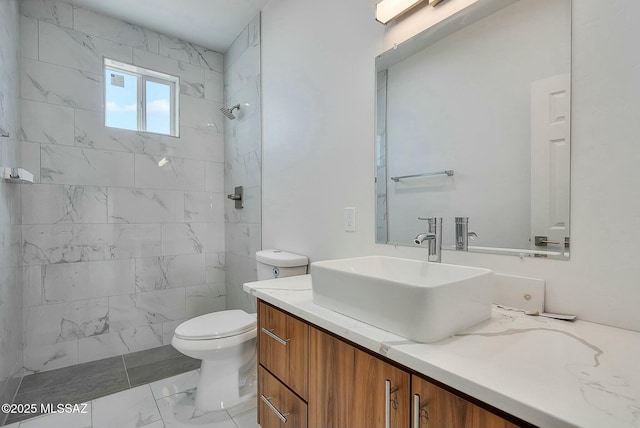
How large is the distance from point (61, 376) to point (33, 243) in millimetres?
957

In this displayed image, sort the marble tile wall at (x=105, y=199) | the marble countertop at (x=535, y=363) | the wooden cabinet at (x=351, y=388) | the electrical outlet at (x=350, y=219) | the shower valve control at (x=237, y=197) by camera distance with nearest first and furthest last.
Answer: the marble countertop at (x=535, y=363), the wooden cabinet at (x=351, y=388), the electrical outlet at (x=350, y=219), the marble tile wall at (x=105, y=199), the shower valve control at (x=237, y=197)

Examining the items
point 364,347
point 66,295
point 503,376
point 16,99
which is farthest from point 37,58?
point 503,376

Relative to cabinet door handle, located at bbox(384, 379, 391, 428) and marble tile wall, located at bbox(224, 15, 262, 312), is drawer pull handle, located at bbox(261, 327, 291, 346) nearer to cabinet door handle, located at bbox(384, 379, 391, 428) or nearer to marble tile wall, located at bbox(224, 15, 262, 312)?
cabinet door handle, located at bbox(384, 379, 391, 428)

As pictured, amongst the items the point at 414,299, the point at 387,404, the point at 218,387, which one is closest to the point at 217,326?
the point at 218,387

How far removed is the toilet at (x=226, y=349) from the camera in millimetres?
1626

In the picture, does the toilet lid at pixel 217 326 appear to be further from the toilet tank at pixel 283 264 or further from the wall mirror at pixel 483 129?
the wall mirror at pixel 483 129

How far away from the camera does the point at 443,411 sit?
2.01 feet

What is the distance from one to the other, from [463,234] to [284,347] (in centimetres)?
80

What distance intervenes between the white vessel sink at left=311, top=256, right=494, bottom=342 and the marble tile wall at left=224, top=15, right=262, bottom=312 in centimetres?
149

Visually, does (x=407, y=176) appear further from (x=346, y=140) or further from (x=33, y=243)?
(x=33, y=243)

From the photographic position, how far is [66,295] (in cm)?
224

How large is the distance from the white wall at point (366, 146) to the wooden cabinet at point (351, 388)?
551mm

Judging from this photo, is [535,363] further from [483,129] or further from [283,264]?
[283,264]

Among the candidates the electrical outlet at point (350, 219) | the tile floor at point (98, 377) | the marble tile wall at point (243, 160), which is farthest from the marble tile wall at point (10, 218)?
the electrical outlet at point (350, 219)
